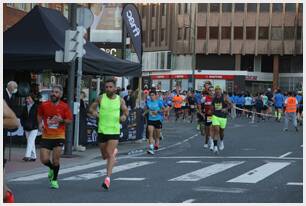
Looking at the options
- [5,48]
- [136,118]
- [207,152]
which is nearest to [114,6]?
[136,118]

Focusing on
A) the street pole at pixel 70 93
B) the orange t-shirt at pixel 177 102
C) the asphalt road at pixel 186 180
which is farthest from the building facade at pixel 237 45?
the asphalt road at pixel 186 180

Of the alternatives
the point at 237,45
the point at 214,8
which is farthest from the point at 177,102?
the point at 214,8

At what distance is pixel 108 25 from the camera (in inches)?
888

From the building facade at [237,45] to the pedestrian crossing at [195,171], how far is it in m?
59.0

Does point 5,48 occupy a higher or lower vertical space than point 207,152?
higher

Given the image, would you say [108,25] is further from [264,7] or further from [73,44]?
[264,7]

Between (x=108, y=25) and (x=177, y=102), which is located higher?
(x=108, y=25)

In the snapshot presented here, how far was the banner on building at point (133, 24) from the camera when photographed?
19.5 m

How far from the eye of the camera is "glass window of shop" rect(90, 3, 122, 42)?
22.5m

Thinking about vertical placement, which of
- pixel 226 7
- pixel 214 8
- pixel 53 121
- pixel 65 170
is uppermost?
pixel 226 7

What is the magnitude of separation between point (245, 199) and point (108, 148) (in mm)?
2454

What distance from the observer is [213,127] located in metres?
16.6

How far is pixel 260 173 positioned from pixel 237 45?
63527 millimetres

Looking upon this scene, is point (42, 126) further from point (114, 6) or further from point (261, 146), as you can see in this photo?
point (114, 6)
